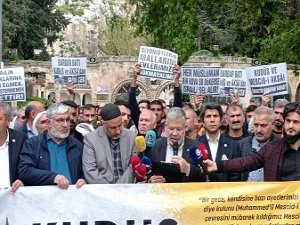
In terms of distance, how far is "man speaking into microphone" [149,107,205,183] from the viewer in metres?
6.45

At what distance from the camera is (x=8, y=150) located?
6777 millimetres

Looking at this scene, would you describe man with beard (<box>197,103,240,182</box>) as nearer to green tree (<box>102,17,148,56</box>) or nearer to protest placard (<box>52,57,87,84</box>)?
protest placard (<box>52,57,87,84</box>)

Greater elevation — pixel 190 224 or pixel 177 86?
pixel 177 86

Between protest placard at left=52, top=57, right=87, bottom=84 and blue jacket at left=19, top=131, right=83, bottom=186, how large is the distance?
8.13 m

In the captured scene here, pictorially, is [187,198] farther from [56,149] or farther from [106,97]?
[106,97]

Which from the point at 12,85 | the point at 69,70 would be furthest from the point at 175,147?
the point at 69,70

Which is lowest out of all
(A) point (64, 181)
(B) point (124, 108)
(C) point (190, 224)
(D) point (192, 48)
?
(C) point (190, 224)

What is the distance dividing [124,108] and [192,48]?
6.35 meters

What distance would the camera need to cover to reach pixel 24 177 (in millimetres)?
6566

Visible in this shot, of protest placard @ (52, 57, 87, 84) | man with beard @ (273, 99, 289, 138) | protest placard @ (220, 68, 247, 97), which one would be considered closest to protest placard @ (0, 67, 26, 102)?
protest placard @ (52, 57, 87, 84)

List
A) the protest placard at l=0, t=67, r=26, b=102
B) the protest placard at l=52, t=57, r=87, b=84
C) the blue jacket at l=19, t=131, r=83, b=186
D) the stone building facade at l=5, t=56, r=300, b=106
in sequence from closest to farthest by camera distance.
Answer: the blue jacket at l=19, t=131, r=83, b=186, the protest placard at l=0, t=67, r=26, b=102, the protest placard at l=52, t=57, r=87, b=84, the stone building facade at l=5, t=56, r=300, b=106

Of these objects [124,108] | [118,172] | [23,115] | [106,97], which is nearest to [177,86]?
[124,108]

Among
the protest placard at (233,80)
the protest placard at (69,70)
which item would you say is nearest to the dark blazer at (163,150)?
the protest placard at (233,80)

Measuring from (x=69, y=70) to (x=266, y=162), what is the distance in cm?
887
